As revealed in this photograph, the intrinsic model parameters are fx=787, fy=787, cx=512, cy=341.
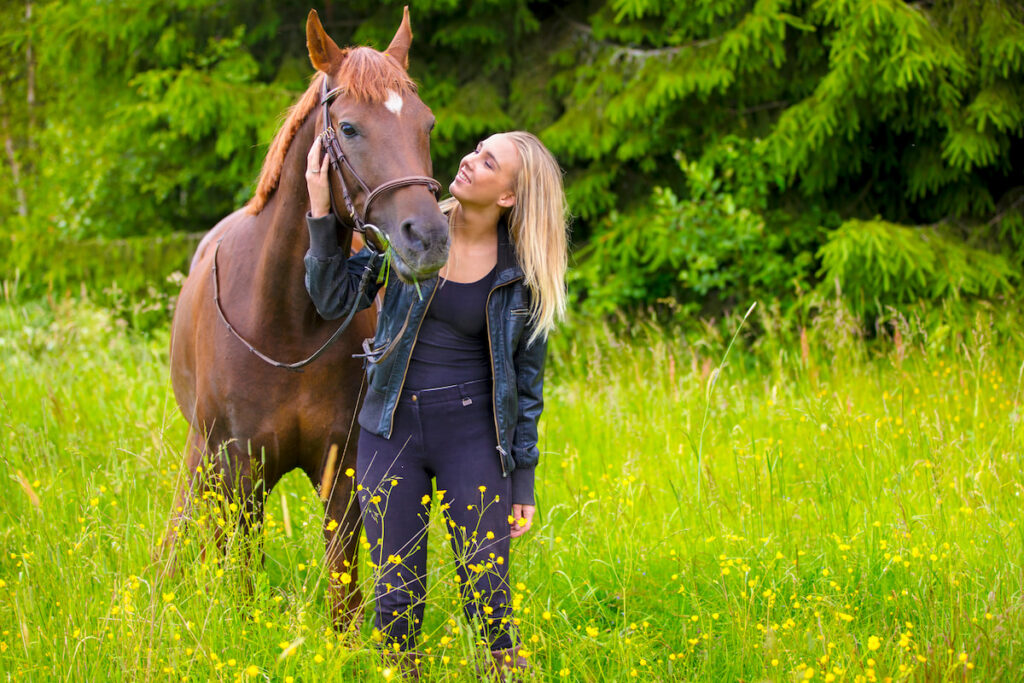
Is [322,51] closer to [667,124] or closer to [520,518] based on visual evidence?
[520,518]

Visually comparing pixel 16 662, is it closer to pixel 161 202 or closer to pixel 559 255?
pixel 559 255

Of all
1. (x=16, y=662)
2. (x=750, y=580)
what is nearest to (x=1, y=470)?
(x=16, y=662)

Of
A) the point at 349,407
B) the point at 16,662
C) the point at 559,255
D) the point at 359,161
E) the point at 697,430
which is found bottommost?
the point at 697,430

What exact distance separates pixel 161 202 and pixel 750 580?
895 cm

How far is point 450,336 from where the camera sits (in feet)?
8.07

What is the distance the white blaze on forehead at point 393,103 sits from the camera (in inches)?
93.7

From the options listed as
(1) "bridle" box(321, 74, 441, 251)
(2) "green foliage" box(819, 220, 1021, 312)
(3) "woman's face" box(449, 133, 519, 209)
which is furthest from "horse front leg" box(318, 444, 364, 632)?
(2) "green foliage" box(819, 220, 1021, 312)

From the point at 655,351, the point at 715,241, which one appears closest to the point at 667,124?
the point at 715,241

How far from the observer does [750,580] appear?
2789 mm

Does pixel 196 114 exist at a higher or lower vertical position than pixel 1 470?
higher

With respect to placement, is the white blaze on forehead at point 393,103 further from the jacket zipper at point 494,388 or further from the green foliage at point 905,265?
the green foliage at point 905,265

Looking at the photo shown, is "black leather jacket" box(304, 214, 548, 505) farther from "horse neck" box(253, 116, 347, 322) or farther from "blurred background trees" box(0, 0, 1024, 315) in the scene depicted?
"blurred background trees" box(0, 0, 1024, 315)

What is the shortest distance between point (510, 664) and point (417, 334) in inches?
40.0

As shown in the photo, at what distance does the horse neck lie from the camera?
8.82ft
